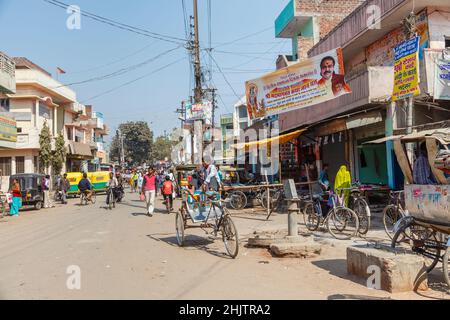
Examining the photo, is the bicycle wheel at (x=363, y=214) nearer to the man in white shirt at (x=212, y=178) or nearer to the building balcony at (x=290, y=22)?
the man in white shirt at (x=212, y=178)

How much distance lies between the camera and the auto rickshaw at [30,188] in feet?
65.9

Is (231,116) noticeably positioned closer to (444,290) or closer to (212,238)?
(212,238)

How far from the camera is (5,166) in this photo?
31.7 metres

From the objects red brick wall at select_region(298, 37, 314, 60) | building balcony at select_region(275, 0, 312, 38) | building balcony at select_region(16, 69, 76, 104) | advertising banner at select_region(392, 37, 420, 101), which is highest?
building balcony at select_region(275, 0, 312, 38)

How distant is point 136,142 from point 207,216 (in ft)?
205

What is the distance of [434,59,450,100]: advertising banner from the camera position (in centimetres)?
1054

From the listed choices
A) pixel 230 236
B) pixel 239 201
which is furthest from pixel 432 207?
pixel 239 201

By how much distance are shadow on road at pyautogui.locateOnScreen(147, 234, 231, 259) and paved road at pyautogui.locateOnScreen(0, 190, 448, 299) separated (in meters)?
0.02

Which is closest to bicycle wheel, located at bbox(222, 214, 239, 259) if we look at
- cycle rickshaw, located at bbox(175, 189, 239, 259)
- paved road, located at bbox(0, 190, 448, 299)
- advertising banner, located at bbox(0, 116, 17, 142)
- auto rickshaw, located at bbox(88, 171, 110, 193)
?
cycle rickshaw, located at bbox(175, 189, 239, 259)

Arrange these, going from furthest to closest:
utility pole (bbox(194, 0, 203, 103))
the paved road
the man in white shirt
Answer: utility pole (bbox(194, 0, 203, 103)), the man in white shirt, the paved road

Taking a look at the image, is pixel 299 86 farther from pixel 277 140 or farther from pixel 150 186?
pixel 150 186

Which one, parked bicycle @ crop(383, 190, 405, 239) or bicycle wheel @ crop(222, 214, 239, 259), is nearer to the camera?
bicycle wheel @ crop(222, 214, 239, 259)

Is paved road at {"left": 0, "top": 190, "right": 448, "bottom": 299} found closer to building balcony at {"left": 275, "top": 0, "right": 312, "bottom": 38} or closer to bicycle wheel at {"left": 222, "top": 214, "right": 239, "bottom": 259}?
bicycle wheel at {"left": 222, "top": 214, "right": 239, "bottom": 259}
